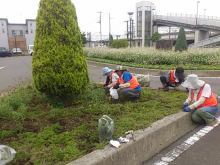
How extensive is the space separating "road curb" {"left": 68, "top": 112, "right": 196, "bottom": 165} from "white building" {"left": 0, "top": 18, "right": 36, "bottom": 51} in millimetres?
56245

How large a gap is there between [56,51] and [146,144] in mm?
2455

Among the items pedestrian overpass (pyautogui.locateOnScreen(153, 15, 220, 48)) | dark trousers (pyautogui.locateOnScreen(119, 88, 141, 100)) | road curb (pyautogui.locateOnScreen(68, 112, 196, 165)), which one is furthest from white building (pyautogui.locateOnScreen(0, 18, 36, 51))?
road curb (pyautogui.locateOnScreen(68, 112, 196, 165))

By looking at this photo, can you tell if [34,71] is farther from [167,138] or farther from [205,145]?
[205,145]

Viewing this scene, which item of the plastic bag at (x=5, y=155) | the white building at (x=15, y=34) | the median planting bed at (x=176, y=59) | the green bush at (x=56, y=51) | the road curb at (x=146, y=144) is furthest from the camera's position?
the white building at (x=15, y=34)

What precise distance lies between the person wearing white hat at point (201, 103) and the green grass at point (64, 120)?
16.6 inches

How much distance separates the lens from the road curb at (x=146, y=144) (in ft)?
10.3

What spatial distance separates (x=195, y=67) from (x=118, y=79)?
8242 millimetres

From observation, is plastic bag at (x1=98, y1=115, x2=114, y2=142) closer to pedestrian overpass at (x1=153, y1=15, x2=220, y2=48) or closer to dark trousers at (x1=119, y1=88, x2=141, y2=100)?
dark trousers at (x1=119, y1=88, x2=141, y2=100)

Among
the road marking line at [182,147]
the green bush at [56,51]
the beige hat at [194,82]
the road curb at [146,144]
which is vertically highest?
the green bush at [56,51]

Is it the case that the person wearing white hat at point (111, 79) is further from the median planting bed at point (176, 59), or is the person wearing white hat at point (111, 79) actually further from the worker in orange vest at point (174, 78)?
the median planting bed at point (176, 59)

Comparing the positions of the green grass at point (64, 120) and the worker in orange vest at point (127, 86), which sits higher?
the worker in orange vest at point (127, 86)

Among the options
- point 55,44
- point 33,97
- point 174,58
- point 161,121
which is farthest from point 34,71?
point 174,58

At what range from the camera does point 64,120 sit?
15.1ft

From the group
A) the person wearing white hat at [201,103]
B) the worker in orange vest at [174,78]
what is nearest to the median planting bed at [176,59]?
the worker in orange vest at [174,78]
